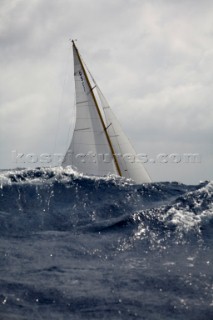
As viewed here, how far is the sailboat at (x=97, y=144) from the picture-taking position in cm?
2964

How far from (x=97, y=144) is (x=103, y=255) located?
19.5 metres

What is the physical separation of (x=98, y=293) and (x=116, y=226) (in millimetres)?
7228

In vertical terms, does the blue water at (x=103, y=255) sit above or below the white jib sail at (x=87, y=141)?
below

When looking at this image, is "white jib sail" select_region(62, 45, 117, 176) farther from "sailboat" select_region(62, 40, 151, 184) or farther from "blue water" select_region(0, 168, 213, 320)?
"blue water" select_region(0, 168, 213, 320)

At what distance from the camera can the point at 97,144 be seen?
99.8 ft

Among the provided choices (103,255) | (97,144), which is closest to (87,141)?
(97,144)

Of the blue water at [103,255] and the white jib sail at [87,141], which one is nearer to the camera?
the blue water at [103,255]

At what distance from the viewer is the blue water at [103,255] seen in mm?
7625

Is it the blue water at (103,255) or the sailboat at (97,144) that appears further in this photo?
the sailboat at (97,144)

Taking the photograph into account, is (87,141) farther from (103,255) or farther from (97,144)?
(103,255)

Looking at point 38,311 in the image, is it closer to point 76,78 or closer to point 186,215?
point 186,215

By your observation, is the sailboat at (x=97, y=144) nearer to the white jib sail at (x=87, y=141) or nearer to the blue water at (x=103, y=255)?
the white jib sail at (x=87, y=141)

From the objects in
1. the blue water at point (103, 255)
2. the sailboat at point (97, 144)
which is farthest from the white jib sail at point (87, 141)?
the blue water at point (103, 255)

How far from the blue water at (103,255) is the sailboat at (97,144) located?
6696 mm
